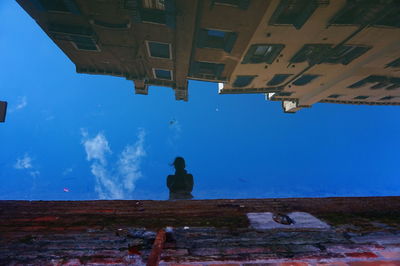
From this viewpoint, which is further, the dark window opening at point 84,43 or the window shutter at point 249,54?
the window shutter at point 249,54

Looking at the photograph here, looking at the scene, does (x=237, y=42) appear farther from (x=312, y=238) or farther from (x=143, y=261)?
(x=143, y=261)

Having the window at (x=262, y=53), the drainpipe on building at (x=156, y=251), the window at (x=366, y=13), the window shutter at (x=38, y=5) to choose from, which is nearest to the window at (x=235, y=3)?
the window at (x=262, y=53)

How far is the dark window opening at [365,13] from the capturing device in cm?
819

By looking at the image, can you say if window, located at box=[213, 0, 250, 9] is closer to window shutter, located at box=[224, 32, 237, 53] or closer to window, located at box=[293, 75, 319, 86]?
window shutter, located at box=[224, 32, 237, 53]

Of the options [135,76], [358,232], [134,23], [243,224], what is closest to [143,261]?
[243,224]

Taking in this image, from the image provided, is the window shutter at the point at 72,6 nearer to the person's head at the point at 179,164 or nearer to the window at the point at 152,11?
the window at the point at 152,11

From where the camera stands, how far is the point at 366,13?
8.67 metres

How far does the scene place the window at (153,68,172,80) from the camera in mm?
13860

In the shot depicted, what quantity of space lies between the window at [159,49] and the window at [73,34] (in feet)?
9.64

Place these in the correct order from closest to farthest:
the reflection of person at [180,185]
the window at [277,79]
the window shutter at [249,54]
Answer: the reflection of person at [180,185] → the window shutter at [249,54] → the window at [277,79]

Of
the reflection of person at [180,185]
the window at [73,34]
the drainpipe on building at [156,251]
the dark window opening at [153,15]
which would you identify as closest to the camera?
the drainpipe on building at [156,251]

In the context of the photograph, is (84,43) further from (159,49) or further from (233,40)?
(233,40)

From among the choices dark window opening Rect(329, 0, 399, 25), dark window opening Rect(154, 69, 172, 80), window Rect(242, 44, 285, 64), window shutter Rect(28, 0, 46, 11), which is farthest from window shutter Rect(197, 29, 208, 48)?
window shutter Rect(28, 0, 46, 11)

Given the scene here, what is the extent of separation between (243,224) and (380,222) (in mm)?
2032
